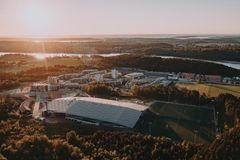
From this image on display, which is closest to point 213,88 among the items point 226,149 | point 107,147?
point 107,147

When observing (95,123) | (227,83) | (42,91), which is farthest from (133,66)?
(95,123)

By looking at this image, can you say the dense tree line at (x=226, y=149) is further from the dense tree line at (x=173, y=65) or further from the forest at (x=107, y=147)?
the dense tree line at (x=173, y=65)

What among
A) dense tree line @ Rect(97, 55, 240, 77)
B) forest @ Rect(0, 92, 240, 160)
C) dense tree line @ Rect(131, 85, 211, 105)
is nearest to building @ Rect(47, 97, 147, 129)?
forest @ Rect(0, 92, 240, 160)

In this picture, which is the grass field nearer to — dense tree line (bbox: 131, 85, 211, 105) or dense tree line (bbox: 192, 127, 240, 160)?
dense tree line (bbox: 131, 85, 211, 105)

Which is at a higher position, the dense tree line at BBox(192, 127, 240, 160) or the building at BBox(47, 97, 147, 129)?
the dense tree line at BBox(192, 127, 240, 160)

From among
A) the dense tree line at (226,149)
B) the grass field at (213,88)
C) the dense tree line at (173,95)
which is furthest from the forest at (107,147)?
the grass field at (213,88)

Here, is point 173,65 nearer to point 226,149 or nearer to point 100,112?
point 100,112
